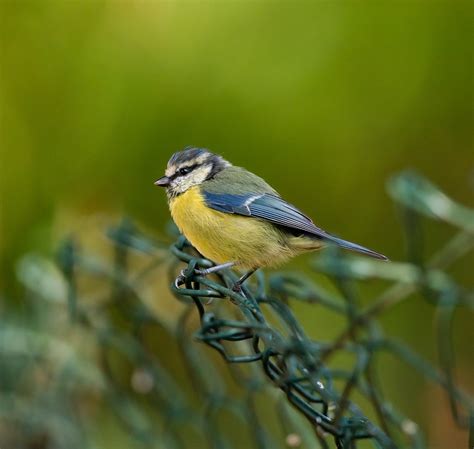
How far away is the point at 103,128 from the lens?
197 cm

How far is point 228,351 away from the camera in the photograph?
4.53 ft

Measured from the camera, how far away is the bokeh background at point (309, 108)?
1818 millimetres

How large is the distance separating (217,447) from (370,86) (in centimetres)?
86

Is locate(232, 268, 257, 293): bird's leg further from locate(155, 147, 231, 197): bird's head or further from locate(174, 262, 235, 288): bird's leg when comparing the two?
locate(155, 147, 231, 197): bird's head

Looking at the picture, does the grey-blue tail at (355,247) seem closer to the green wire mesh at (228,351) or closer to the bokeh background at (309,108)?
the green wire mesh at (228,351)

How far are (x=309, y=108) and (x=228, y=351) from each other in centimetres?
68

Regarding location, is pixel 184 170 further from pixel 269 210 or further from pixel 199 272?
pixel 199 272

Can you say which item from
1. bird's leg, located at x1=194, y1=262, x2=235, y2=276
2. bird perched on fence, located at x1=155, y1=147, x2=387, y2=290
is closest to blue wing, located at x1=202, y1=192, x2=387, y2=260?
bird perched on fence, located at x1=155, y1=147, x2=387, y2=290

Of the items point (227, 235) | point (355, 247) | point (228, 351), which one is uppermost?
point (355, 247)

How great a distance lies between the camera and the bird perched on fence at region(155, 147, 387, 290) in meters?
1.27

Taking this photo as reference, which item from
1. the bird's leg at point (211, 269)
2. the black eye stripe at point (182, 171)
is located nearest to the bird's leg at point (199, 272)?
the bird's leg at point (211, 269)

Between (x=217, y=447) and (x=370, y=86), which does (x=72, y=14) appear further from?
(x=217, y=447)

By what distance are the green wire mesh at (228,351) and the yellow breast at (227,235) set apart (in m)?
0.04

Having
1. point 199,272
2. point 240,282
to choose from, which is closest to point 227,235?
point 240,282
